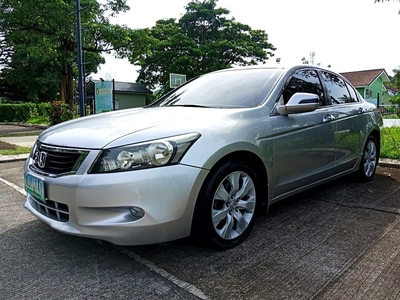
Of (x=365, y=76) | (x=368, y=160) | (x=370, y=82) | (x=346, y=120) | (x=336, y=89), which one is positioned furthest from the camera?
(x=365, y=76)

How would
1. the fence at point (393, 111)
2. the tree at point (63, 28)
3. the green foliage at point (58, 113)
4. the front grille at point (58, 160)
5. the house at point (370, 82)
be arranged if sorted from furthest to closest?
the house at point (370, 82) → the tree at point (63, 28) → the green foliage at point (58, 113) → the fence at point (393, 111) → the front grille at point (58, 160)

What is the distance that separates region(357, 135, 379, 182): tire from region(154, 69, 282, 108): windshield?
1.89 metres

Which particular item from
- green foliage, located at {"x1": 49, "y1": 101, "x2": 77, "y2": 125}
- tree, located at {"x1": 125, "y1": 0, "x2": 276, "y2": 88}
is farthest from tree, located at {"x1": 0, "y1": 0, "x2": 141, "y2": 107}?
tree, located at {"x1": 125, "y1": 0, "x2": 276, "y2": 88}

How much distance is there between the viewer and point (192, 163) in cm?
214

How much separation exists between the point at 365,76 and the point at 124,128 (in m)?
38.5

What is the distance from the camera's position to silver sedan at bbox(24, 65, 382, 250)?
2045mm

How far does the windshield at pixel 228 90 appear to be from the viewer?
→ 9.66 feet

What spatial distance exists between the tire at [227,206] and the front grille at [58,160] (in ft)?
2.70

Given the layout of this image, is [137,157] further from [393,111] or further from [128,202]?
[393,111]

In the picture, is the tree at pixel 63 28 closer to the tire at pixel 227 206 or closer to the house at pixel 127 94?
the house at pixel 127 94

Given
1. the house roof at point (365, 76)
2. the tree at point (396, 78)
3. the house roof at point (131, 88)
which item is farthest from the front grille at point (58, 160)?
the tree at point (396, 78)

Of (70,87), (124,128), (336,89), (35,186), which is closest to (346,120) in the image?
(336,89)

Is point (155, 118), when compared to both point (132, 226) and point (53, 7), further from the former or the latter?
point (53, 7)

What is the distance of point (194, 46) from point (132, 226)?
26105mm
